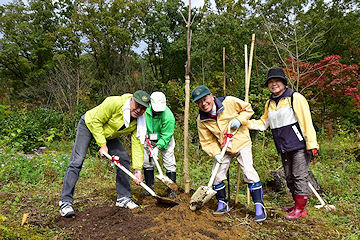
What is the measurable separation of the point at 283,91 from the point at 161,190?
2259mm

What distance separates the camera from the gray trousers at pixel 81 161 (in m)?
2.98

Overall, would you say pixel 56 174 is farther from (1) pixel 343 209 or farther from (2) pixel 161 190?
(1) pixel 343 209

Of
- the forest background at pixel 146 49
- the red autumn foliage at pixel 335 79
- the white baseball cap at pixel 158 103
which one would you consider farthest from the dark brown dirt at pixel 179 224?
the red autumn foliage at pixel 335 79

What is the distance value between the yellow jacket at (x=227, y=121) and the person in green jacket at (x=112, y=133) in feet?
2.46

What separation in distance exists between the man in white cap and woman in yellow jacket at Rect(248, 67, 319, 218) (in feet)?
4.33

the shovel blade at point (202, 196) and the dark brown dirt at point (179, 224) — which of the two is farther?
the shovel blade at point (202, 196)

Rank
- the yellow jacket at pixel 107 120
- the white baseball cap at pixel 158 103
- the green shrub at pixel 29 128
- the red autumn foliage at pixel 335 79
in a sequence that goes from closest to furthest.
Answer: the yellow jacket at pixel 107 120 → the white baseball cap at pixel 158 103 → the green shrub at pixel 29 128 → the red autumn foliage at pixel 335 79

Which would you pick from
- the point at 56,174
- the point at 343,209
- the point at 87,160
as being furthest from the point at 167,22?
the point at 343,209

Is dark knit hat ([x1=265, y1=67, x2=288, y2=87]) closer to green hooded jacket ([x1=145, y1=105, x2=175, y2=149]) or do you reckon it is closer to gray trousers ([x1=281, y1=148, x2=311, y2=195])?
gray trousers ([x1=281, y1=148, x2=311, y2=195])

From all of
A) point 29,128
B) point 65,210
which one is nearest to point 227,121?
point 65,210

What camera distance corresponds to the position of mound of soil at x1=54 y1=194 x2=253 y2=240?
8.43ft

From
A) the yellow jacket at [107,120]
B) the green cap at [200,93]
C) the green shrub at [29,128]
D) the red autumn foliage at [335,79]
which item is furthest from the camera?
the red autumn foliage at [335,79]

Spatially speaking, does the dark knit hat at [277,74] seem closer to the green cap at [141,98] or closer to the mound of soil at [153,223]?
the green cap at [141,98]

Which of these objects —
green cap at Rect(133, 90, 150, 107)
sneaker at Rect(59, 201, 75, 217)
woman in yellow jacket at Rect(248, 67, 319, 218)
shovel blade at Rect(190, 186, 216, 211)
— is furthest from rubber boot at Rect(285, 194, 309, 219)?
sneaker at Rect(59, 201, 75, 217)
